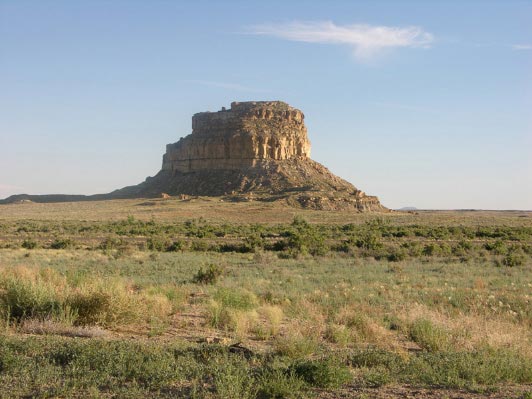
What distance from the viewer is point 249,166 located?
98938 mm

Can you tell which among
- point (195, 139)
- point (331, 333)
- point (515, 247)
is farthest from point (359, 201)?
point (331, 333)

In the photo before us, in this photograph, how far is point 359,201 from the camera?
8481 cm

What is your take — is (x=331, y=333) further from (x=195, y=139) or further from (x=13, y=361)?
(x=195, y=139)

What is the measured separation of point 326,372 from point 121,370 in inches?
96.3

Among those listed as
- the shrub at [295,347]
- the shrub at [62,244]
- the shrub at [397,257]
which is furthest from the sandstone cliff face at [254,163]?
the shrub at [295,347]

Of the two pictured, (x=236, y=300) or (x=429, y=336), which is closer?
(x=429, y=336)

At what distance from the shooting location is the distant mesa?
284 ft

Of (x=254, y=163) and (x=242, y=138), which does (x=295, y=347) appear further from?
(x=242, y=138)

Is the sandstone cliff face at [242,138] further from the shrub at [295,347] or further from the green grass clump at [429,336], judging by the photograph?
the shrub at [295,347]

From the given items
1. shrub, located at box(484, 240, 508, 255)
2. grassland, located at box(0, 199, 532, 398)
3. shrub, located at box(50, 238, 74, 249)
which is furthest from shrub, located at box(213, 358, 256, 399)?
shrub, located at box(50, 238, 74, 249)

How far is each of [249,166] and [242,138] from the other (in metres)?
5.50

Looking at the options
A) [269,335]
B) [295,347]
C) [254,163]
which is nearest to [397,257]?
[269,335]

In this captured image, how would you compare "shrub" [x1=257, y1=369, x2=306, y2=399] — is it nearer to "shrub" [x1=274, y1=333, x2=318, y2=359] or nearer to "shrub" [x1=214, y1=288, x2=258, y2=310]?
"shrub" [x1=274, y1=333, x2=318, y2=359]

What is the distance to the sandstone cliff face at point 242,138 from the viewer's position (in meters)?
99.3
